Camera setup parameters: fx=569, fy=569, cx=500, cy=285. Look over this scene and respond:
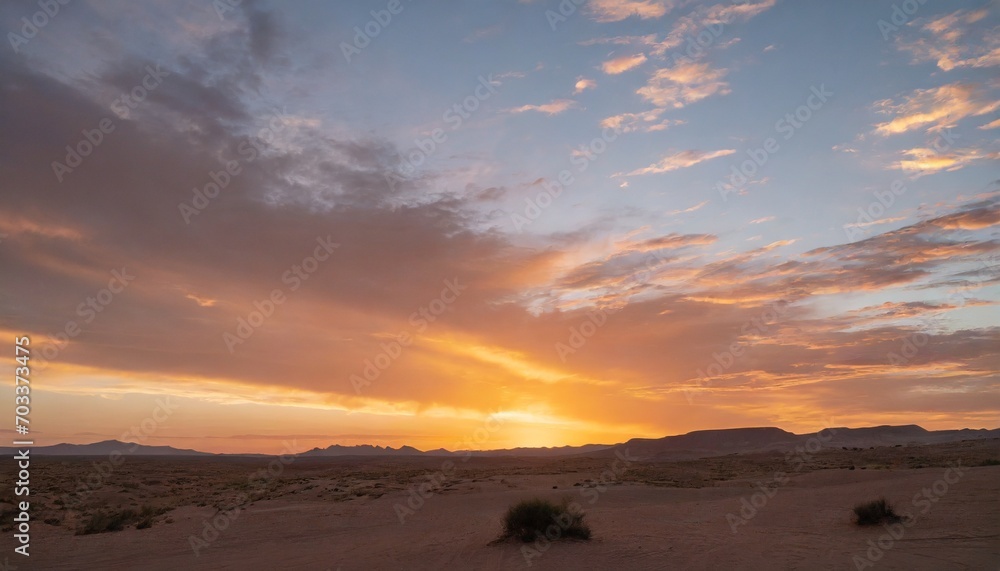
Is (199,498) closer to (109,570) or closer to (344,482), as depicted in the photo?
(344,482)

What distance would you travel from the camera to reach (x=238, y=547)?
61.3ft

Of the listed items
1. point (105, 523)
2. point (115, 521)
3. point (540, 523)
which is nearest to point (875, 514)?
point (540, 523)

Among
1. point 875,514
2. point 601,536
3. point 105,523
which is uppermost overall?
point 875,514

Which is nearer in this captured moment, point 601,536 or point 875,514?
point 601,536

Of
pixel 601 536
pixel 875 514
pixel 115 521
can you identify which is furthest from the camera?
pixel 115 521

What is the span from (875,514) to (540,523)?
1042cm

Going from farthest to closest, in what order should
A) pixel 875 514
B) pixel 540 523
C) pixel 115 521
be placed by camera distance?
pixel 115 521 → pixel 875 514 → pixel 540 523

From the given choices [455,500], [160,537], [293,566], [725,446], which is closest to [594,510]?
[455,500]

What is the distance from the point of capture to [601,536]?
1708 centimetres

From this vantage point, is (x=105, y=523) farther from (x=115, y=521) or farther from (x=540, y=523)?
(x=540, y=523)

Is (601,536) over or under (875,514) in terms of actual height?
under

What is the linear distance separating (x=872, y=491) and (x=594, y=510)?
12.1m

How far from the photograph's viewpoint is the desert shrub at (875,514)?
57.2 ft

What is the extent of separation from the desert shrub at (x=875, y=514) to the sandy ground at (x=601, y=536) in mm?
756
